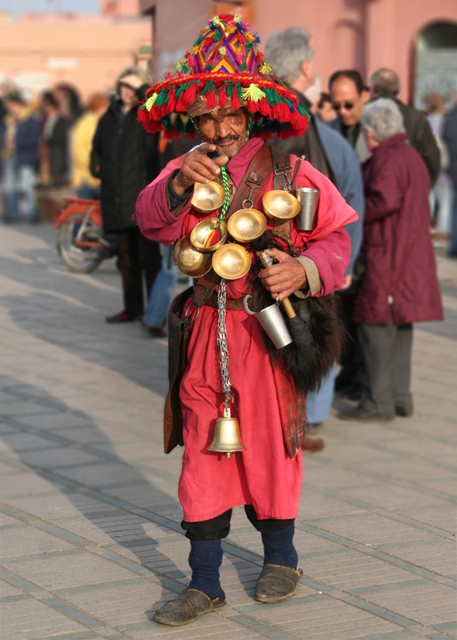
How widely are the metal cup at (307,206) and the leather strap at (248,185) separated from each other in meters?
0.14

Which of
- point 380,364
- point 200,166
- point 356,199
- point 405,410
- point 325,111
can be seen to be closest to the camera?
point 200,166

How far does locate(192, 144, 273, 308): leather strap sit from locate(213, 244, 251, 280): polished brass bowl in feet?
0.44

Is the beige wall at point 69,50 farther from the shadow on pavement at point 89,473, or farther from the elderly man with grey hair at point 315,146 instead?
the elderly man with grey hair at point 315,146

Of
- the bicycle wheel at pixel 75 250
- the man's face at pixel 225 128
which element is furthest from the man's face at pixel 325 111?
the man's face at pixel 225 128

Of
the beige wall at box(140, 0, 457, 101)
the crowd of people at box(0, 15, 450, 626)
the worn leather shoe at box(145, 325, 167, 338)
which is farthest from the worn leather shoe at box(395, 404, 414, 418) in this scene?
the beige wall at box(140, 0, 457, 101)

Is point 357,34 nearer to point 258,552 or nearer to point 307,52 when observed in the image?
point 307,52

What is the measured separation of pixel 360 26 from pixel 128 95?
912cm

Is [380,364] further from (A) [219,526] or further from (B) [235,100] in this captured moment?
(B) [235,100]

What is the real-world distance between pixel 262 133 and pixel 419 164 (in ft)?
8.61

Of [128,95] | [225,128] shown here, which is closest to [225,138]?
[225,128]

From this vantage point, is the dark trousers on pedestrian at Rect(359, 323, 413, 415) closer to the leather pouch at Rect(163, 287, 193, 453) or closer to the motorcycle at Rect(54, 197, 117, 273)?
the leather pouch at Rect(163, 287, 193, 453)

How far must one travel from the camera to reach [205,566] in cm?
350

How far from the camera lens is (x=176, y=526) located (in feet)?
14.2

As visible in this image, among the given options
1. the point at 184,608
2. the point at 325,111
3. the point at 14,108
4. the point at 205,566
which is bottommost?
the point at 184,608
